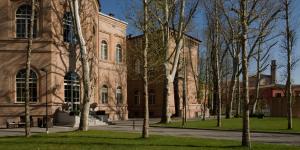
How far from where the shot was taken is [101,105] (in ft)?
154

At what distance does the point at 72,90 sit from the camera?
39844 millimetres

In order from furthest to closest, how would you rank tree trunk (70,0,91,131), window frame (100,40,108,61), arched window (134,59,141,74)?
arched window (134,59,141,74)
window frame (100,40,108,61)
tree trunk (70,0,91,131)

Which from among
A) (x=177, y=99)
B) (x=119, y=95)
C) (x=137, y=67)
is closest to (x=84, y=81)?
(x=119, y=95)

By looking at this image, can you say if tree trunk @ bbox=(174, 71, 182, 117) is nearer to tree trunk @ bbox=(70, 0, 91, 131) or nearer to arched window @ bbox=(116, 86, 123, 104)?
arched window @ bbox=(116, 86, 123, 104)

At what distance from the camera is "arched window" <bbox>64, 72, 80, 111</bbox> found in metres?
39.3

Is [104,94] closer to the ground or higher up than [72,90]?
closer to the ground

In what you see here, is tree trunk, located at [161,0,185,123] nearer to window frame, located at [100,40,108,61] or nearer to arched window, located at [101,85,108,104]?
arched window, located at [101,85,108,104]

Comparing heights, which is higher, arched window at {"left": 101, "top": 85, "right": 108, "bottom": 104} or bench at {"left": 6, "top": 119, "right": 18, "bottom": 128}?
arched window at {"left": 101, "top": 85, "right": 108, "bottom": 104}

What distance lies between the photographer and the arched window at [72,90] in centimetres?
3928

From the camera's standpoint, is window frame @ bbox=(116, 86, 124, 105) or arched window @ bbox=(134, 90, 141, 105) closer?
window frame @ bbox=(116, 86, 124, 105)

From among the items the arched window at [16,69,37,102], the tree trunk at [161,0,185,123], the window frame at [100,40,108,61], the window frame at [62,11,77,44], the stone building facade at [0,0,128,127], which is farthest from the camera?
the window frame at [100,40,108,61]

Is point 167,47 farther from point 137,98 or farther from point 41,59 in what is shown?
point 137,98

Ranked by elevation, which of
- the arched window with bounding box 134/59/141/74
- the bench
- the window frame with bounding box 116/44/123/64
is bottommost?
the bench

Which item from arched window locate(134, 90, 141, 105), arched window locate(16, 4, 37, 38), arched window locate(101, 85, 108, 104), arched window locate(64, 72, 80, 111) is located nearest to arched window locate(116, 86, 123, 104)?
arched window locate(101, 85, 108, 104)
